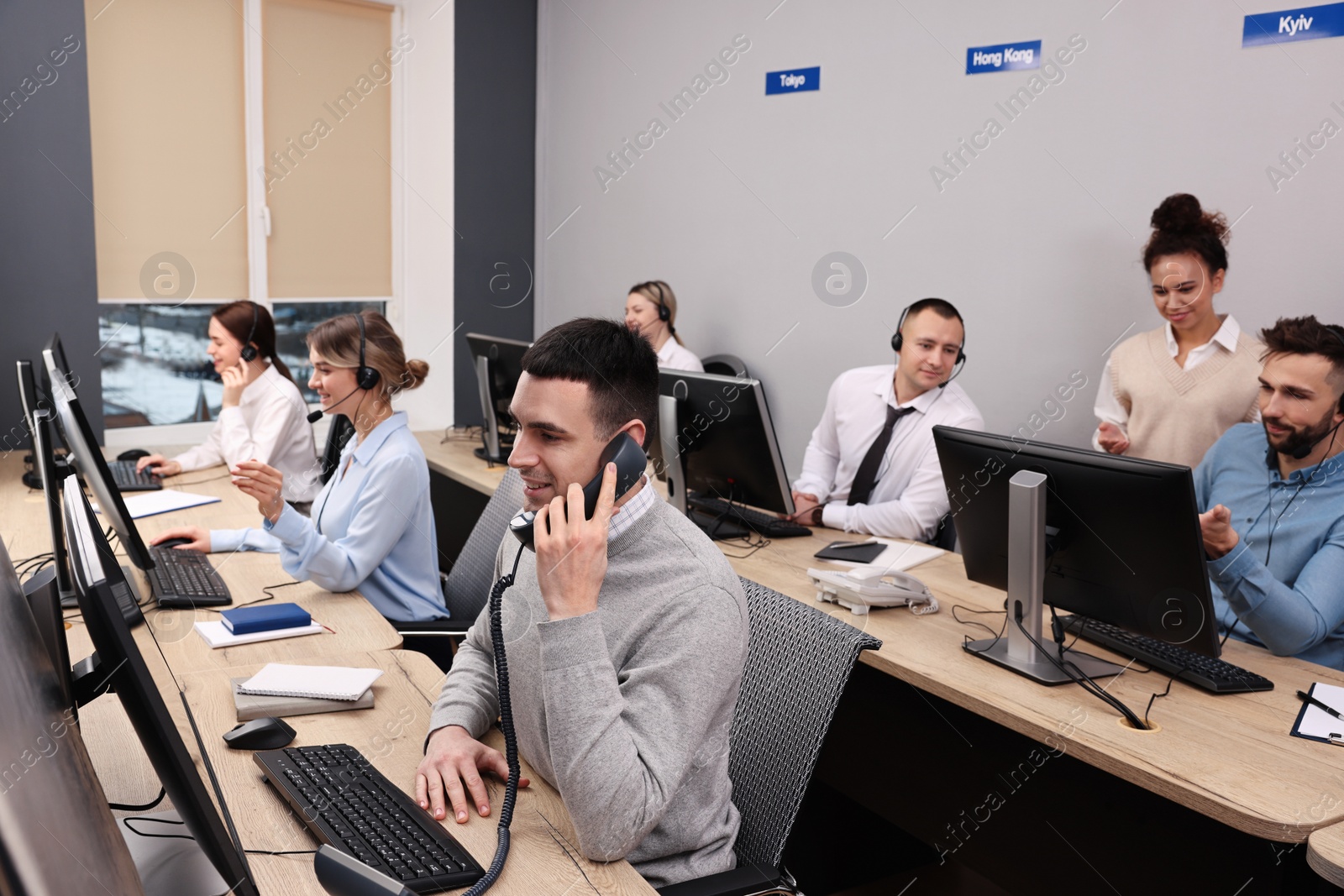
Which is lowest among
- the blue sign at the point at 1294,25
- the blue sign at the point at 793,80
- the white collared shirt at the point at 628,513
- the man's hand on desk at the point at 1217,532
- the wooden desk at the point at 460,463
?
the wooden desk at the point at 460,463

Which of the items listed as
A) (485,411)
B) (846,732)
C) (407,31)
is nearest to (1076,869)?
(846,732)

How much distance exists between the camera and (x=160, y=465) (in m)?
3.63

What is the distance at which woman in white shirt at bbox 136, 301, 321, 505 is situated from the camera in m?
3.64

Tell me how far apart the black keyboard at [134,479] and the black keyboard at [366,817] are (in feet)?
7.54

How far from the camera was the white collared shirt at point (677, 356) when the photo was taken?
15.2 feet

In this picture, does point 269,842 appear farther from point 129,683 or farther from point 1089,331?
point 1089,331

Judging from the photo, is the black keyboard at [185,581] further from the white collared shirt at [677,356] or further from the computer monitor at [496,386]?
the white collared shirt at [677,356]

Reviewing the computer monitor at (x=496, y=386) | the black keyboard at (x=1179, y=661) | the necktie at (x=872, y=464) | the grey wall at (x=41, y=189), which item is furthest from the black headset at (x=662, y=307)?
the black keyboard at (x=1179, y=661)

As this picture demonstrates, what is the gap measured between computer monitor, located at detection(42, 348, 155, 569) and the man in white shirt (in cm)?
172

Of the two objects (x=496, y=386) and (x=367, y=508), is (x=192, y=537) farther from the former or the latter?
(x=496, y=386)

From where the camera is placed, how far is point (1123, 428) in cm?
318

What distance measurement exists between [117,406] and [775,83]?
342cm

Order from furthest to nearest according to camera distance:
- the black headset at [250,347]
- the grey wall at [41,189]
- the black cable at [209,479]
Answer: the grey wall at [41,189] < the black headset at [250,347] < the black cable at [209,479]

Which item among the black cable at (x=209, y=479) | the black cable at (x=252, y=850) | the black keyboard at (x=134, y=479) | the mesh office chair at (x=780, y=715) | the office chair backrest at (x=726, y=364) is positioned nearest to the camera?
the black cable at (x=252, y=850)
